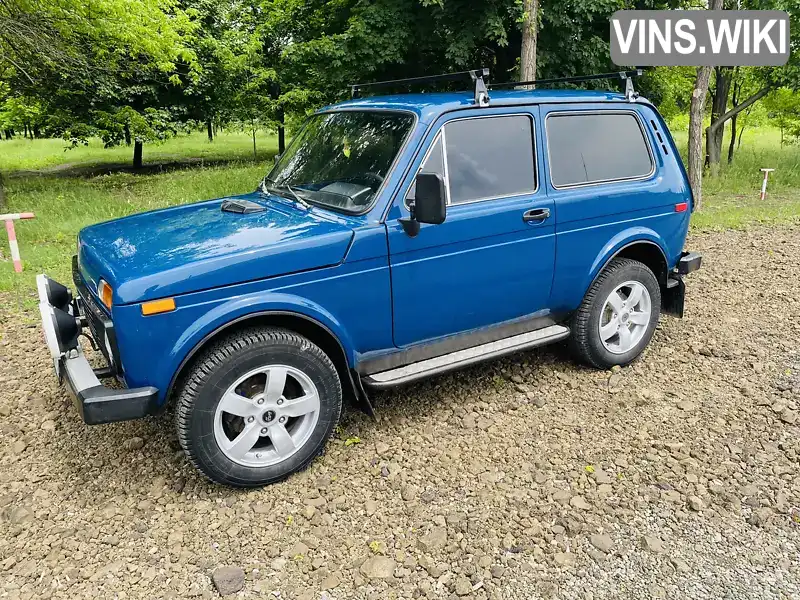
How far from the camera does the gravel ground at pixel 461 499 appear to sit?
2.96 m

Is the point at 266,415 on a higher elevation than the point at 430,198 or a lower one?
lower

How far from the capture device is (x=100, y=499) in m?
3.53

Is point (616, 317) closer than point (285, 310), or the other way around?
point (285, 310)

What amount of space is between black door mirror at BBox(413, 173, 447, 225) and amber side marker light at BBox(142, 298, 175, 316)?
1.38 metres

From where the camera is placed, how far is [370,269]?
371cm

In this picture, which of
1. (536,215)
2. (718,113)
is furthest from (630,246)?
(718,113)

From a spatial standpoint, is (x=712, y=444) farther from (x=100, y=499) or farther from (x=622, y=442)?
(x=100, y=499)

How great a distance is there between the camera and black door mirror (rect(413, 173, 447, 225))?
3.38m

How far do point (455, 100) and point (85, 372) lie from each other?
2.74 m

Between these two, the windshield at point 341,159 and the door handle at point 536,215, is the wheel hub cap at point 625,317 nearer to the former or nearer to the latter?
the door handle at point 536,215

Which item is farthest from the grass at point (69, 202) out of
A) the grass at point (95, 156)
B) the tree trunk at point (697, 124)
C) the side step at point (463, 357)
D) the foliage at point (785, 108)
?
the foliage at point (785, 108)

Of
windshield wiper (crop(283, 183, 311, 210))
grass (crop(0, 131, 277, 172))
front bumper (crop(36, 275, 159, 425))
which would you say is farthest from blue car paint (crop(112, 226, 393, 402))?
grass (crop(0, 131, 277, 172))

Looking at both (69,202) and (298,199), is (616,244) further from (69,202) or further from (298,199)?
(69,202)

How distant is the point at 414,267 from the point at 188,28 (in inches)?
532
